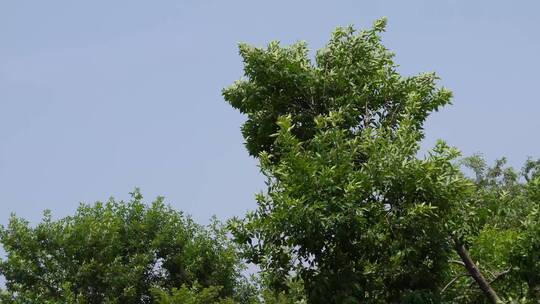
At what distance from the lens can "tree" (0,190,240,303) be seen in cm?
3178

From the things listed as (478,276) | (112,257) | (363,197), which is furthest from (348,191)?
(112,257)

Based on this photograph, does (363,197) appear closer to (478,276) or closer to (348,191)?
(348,191)

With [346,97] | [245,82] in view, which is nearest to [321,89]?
[346,97]

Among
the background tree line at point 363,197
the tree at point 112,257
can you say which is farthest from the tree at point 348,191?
the tree at point 112,257

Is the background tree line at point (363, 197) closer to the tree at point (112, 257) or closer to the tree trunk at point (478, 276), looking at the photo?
the tree trunk at point (478, 276)

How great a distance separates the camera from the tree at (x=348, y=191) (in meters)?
12.0

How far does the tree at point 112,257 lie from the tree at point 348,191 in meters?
18.2

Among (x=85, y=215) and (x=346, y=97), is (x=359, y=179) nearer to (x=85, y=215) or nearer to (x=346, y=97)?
(x=346, y=97)

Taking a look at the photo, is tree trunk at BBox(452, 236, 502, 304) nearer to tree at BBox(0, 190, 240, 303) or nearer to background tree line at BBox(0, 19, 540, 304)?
background tree line at BBox(0, 19, 540, 304)

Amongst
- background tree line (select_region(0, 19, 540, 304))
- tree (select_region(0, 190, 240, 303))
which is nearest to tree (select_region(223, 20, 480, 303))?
background tree line (select_region(0, 19, 540, 304))

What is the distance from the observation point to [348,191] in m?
11.7

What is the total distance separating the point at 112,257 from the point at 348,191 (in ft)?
75.4

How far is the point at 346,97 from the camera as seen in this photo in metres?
14.0

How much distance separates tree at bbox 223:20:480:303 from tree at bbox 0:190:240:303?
18.2m
